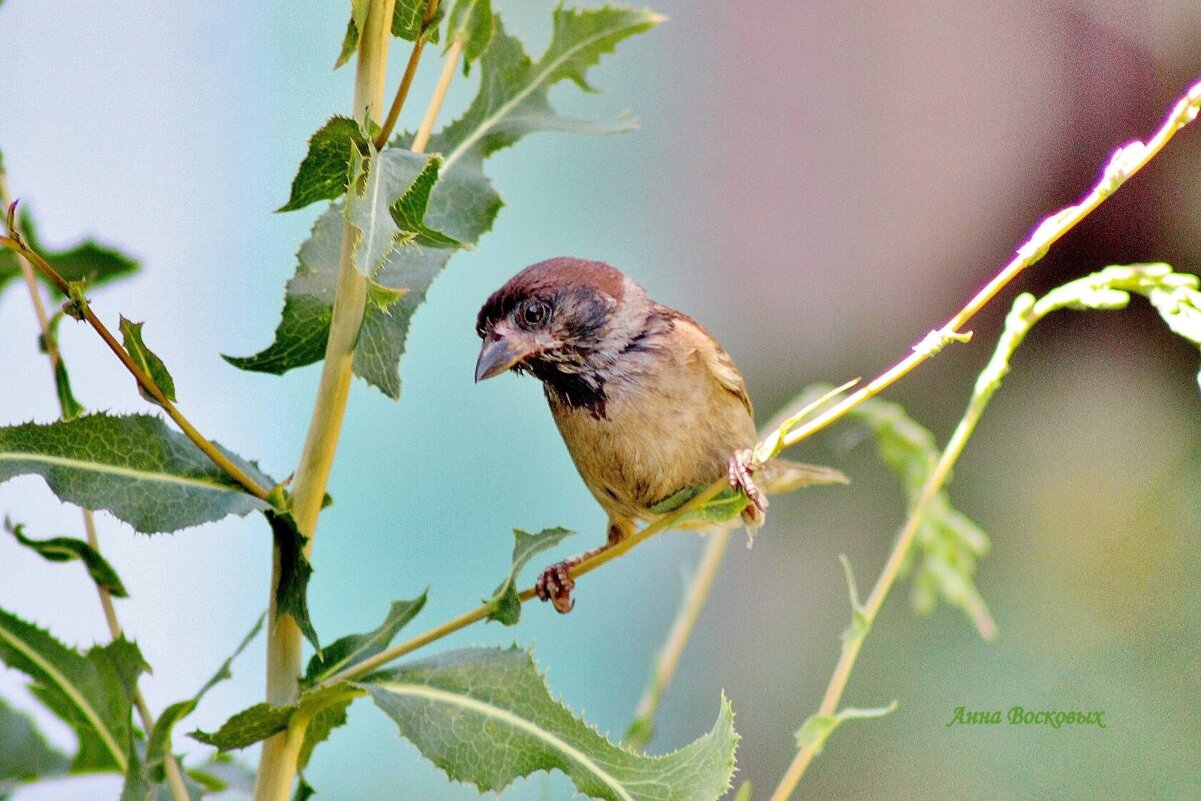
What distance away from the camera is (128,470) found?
1497 mm

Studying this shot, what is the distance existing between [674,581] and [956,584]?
2.89 m

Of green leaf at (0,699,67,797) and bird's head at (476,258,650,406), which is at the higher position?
bird's head at (476,258,650,406)

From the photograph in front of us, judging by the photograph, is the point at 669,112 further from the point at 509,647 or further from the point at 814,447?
the point at 509,647

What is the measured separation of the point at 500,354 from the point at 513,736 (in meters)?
1.05

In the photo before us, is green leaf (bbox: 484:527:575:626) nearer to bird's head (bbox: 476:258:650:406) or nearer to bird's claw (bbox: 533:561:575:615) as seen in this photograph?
bird's claw (bbox: 533:561:575:615)

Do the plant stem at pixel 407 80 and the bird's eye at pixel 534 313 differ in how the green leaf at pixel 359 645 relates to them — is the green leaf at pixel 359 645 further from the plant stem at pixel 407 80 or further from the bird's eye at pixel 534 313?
the bird's eye at pixel 534 313

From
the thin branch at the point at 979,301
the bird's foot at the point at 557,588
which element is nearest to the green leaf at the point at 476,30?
the thin branch at the point at 979,301

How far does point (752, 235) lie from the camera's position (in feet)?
18.2

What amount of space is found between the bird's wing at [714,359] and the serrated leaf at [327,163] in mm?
1378

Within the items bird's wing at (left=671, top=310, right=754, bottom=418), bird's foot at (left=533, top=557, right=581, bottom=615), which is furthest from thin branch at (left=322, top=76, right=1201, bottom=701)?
bird's wing at (left=671, top=310, right=754, bottom=418)

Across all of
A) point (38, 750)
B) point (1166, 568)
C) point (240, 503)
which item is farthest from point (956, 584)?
point (1166, 568)

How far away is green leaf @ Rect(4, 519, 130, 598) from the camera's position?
1.56m

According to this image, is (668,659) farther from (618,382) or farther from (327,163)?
(327,163)

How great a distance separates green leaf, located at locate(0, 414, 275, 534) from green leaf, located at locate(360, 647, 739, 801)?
326 millimetres
